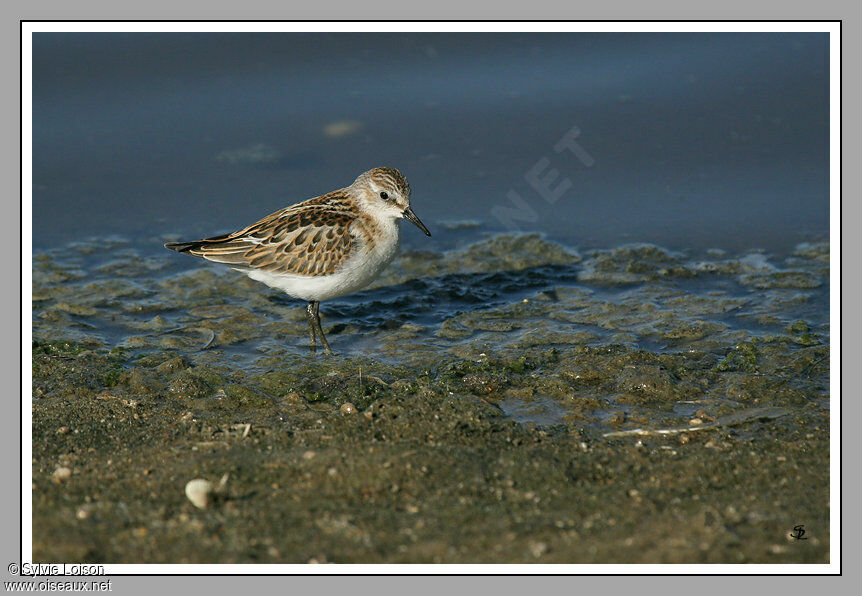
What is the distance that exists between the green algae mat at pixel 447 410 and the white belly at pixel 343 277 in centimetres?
43

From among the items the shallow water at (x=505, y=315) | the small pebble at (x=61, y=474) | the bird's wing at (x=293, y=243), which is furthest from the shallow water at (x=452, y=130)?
the small pebble at (x=61, y=474)

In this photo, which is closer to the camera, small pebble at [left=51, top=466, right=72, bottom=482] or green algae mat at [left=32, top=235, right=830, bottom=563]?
green algae mat at [left=32, top=235, right=830, bottom=563]

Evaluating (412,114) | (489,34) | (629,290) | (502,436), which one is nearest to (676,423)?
(502,436)

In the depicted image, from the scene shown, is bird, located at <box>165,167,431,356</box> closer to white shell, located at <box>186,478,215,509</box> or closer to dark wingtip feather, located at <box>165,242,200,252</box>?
dark wingtip feather, located at <box>165,242,200,252</box>

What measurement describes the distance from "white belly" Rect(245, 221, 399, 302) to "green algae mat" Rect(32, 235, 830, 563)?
1.42ft

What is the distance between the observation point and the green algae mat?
4215mm

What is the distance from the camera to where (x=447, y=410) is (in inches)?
220

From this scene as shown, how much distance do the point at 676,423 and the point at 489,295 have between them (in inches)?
117

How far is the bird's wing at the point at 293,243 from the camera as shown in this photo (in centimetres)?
747

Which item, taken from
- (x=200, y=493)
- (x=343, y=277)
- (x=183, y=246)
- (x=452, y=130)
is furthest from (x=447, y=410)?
(x=452, y=130)

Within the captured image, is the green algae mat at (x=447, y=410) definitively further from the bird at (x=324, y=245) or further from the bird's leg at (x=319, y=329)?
the bird at (x=324, y=245)

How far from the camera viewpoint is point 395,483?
4660mm

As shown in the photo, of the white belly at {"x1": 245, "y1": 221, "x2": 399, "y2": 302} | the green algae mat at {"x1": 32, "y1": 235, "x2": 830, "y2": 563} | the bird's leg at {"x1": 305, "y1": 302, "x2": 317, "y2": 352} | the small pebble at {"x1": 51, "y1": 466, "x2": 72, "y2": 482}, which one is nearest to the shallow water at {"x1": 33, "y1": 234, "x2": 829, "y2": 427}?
the green algae mat at {"x1": 32, "y1": 235, "x2": 830, "y2": 563}

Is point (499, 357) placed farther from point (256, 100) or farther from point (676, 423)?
point (256, 100)
